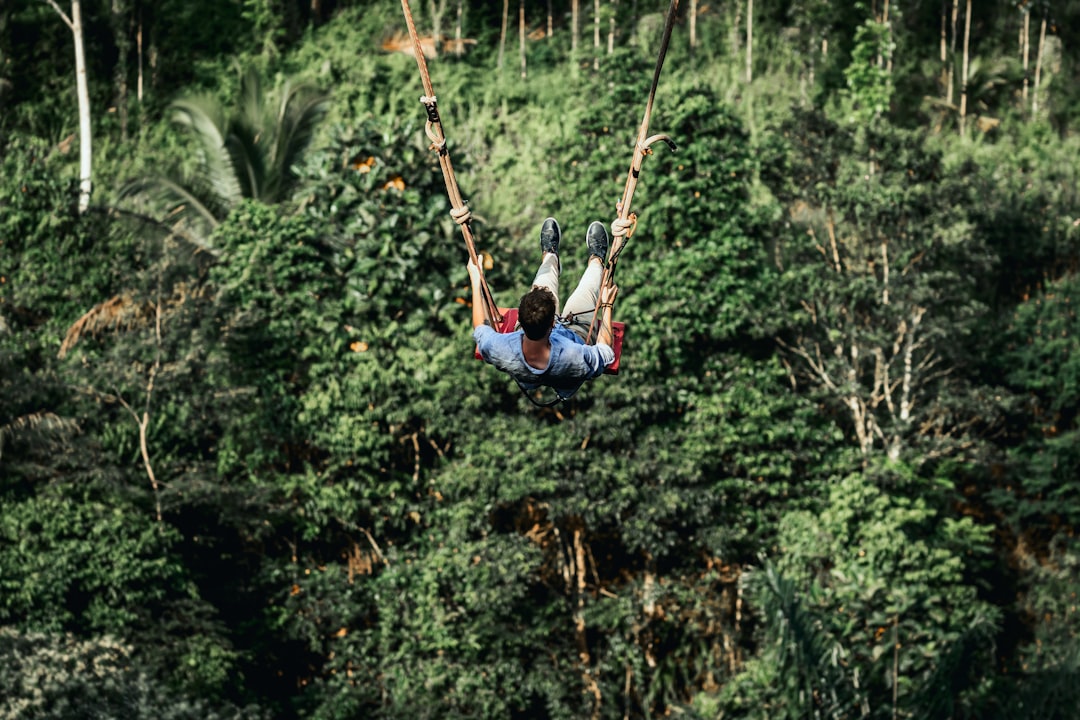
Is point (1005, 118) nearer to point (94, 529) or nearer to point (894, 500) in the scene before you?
point (894, 500)

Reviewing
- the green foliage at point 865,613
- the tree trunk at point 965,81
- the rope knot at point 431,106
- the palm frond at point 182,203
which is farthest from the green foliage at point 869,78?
the rope knot at point 431,106

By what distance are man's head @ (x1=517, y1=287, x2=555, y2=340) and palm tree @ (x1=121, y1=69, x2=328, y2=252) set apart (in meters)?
10.7

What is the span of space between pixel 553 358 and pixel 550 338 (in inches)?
3.6

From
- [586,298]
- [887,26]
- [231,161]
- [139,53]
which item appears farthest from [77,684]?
[887,26]

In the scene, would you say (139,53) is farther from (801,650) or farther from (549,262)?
(549,262)

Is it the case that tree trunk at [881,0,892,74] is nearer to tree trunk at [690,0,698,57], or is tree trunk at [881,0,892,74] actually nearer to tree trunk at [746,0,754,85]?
tree trunk at [746,0,754,85]

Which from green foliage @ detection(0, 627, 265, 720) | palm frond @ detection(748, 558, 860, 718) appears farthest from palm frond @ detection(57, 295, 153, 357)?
palm frond @ detection(748, 558, 860, 718)

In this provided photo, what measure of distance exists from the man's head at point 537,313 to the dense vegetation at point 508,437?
24.1 ft

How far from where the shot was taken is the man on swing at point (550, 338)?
5168 millimetres

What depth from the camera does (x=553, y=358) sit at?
532cm

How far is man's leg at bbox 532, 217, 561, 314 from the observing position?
545 cm

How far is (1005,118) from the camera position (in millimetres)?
22781

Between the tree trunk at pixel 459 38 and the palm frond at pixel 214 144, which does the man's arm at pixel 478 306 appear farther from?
the tree trunk at pixel 459 38

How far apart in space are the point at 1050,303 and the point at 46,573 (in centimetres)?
1134
